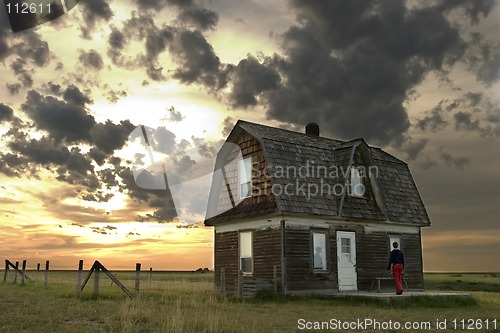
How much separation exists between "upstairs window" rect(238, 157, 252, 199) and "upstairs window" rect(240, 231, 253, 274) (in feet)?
5.95

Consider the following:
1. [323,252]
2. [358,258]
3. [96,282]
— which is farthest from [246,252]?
[96,282]

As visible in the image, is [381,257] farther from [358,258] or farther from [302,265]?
[302,265]

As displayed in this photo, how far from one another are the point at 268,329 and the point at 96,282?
9.18m

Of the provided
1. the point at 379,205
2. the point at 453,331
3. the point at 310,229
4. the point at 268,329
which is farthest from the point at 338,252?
the point at 268,329

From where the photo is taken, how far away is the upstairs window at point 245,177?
76.2 ft

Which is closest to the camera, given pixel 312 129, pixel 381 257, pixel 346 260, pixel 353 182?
pixel 346 260

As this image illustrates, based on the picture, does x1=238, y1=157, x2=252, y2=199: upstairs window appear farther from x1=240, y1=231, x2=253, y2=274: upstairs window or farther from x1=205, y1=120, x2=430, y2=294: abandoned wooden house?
x1=240, y1=231, x2=253, y2=274: upstairs window

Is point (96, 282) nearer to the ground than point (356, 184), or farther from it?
nearer to the ground

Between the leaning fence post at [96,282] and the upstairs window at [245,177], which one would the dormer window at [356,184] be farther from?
the leaning fence post at [96,282]

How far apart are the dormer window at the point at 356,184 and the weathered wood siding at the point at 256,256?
4.72 metres

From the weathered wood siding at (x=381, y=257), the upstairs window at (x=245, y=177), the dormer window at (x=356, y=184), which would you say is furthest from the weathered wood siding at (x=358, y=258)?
the upstairs window at (x=245, y=177)

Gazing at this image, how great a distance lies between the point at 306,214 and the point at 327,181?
8.39ft

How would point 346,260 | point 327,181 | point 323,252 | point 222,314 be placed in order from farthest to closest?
point 327,181
point 346,260
point 323,252
point 222,314

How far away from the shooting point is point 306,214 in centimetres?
2084
